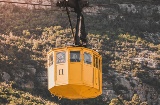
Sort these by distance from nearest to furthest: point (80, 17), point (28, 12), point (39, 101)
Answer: point (80, 17) < point (39, 101) < point (28, 12)

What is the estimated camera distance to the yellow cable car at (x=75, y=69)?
23.6 metres

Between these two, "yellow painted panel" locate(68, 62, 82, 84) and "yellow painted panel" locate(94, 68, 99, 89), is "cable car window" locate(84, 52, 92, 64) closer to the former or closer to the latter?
"yellow painted panel" locate(68, 62, 82, 84)

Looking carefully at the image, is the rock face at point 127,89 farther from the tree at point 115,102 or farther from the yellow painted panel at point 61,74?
the yellow painted panel at point 61,74

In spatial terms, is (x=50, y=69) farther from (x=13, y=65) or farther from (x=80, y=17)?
(x=13, y=65)

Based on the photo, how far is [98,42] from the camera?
9150cm

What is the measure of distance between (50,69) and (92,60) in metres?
1.65

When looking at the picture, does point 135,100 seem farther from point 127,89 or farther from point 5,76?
point 5,76

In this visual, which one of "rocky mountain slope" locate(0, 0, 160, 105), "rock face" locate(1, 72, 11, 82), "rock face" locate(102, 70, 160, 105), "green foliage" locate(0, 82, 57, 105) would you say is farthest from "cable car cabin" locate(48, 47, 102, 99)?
"rock face" locate(102, 70, 160, 105)

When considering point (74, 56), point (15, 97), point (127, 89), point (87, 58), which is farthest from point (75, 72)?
point (127, 89)

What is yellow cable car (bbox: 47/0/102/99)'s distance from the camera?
77.6 ft

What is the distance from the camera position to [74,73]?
23859 mm

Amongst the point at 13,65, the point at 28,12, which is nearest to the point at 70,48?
the point at 13,65

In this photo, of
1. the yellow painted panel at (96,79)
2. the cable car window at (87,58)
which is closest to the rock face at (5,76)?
the yellow painted panel at (96,79)

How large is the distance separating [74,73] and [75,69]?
0.26 metres
